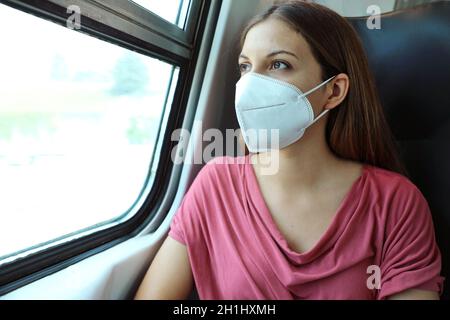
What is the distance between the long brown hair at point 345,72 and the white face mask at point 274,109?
9cm

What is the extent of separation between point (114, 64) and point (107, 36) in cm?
20

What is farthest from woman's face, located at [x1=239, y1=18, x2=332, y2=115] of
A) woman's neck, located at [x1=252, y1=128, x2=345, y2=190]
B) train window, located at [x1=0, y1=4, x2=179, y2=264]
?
train window, located at [x1=0, y1=4, x2=179, y2=264]

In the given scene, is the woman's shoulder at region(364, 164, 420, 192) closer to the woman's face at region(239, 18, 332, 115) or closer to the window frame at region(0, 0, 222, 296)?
the woman's face at region(239, 18, 332, 115)

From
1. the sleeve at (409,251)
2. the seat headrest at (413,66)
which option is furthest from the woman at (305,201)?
the seat headrest at (413,66)

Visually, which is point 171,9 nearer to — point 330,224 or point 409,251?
point 330,224

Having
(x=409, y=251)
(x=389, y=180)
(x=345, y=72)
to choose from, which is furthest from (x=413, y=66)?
(x=409, y=251)

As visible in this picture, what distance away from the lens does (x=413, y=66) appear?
4.40 ft

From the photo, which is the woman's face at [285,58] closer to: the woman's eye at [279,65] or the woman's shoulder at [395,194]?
the woman's eye at [279,65]

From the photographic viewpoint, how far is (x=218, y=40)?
164cm

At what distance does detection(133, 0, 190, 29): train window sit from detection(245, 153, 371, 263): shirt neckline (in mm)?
755

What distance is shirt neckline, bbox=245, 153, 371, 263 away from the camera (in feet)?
3.30

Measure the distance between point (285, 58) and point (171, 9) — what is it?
0.72 meters

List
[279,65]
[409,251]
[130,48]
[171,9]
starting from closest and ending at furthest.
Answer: [409,251]
[279,65]
[130,48]
[171,9]

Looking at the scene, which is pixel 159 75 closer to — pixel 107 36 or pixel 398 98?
pixel 107 36
